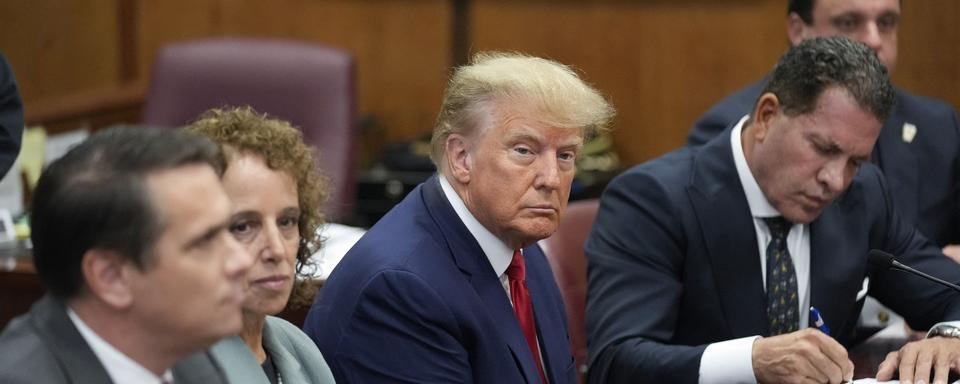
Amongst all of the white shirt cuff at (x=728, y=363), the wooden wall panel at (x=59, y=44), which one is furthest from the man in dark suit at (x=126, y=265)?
the wooden wall panel at (x=59, y=44)

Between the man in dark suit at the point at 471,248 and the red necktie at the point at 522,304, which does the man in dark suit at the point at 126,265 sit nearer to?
the man in dark suit at the point at 471,248

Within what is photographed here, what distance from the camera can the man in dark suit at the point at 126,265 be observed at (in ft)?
4.71

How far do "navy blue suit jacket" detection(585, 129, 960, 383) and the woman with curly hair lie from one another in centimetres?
70

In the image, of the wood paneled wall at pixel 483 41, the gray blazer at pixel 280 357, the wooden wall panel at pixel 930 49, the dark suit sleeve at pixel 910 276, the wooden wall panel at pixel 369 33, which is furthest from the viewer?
the wooden wall panel at pixel 369 33

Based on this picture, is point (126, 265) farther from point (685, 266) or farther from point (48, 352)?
point (685, 266)

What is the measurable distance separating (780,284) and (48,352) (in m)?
1.54

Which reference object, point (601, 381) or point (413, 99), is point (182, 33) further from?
point (601, 381)

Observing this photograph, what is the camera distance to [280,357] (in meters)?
1.95

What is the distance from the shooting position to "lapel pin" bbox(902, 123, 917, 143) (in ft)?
11.0

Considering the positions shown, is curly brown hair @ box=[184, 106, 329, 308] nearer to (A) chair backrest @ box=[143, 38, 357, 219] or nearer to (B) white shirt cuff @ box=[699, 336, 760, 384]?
(B) white shirt cuff @ box=[699, 336, 760, 384]

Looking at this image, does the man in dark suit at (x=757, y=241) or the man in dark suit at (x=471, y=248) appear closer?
Result: the man in dark suit at (x=471, y=248)

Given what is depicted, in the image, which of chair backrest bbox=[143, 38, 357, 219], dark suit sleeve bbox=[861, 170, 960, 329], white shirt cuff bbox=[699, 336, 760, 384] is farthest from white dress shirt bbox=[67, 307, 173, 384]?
chair backrest bbox=[143, 38, 357, 219]

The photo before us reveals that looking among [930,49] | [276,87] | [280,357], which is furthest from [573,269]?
[930,49]

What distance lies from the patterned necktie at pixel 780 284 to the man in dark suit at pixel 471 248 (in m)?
0.51
